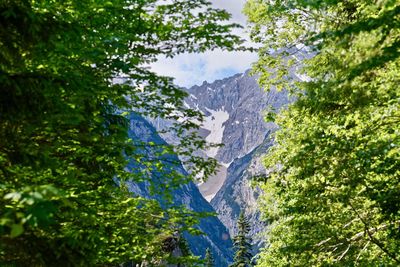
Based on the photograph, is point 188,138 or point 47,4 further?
point 188,138

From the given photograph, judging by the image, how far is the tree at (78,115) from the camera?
18.5 feet

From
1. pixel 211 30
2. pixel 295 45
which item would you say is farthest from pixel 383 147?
pixel 295 45

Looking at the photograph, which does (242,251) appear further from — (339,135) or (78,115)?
(78,115)

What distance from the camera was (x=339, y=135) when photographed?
33.5 feet

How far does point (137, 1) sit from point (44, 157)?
212 inches

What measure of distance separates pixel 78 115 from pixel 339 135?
21.6 ft

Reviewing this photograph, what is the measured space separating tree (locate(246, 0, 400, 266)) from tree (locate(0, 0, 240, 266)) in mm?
2906

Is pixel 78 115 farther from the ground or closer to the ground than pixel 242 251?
farther from the ground

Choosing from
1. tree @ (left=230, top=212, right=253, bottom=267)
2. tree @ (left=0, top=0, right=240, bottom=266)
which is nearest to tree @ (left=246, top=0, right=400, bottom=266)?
tree @ (left=0, top=0, right=240, bottom=266)

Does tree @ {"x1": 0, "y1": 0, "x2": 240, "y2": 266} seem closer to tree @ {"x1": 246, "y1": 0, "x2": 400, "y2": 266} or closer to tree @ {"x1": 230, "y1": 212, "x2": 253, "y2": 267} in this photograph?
tree @ {"x1": 246, "y1": 0, "x2": 400, "y2": 266}

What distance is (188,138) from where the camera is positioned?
36.3ft

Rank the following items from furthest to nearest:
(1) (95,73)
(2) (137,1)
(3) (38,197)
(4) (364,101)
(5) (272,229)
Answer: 1. (5) (272,229)
2. (2) (137,1)
3. (1) (95,73)
4. (4) (364,101)
5. (3) (38,197)

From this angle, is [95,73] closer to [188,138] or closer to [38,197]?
[188,138]

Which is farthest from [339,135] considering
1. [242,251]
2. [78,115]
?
[242,251]
